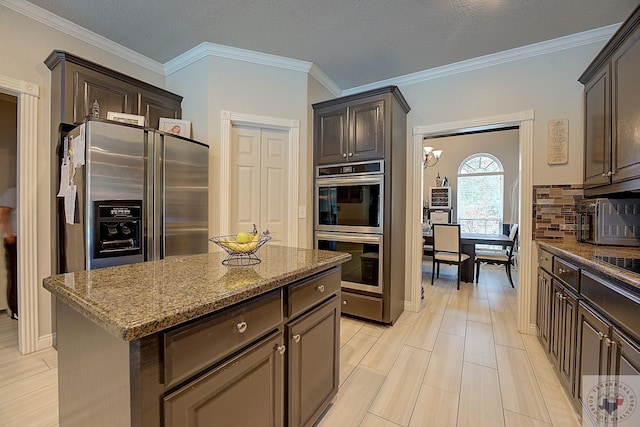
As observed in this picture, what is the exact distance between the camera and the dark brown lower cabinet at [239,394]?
31.7 inches

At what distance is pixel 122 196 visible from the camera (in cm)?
202

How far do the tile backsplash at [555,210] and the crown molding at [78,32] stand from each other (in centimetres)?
415

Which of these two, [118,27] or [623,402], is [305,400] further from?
[118,27]

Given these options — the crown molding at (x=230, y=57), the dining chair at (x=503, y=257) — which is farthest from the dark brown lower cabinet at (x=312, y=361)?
the dining chair at (x=503, y=257)

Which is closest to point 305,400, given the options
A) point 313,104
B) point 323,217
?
point 323,217

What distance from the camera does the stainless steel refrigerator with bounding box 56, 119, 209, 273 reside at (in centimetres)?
191

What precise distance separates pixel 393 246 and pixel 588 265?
1517 millimetres

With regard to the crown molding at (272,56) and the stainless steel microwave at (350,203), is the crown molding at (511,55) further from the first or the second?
the stainless steel microwave at (350,203)

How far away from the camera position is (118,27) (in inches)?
95.2

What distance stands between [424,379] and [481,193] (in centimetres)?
638

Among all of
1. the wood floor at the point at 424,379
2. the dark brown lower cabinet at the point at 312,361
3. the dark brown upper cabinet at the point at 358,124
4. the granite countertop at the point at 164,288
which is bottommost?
the wood floor at the point at 424,379
